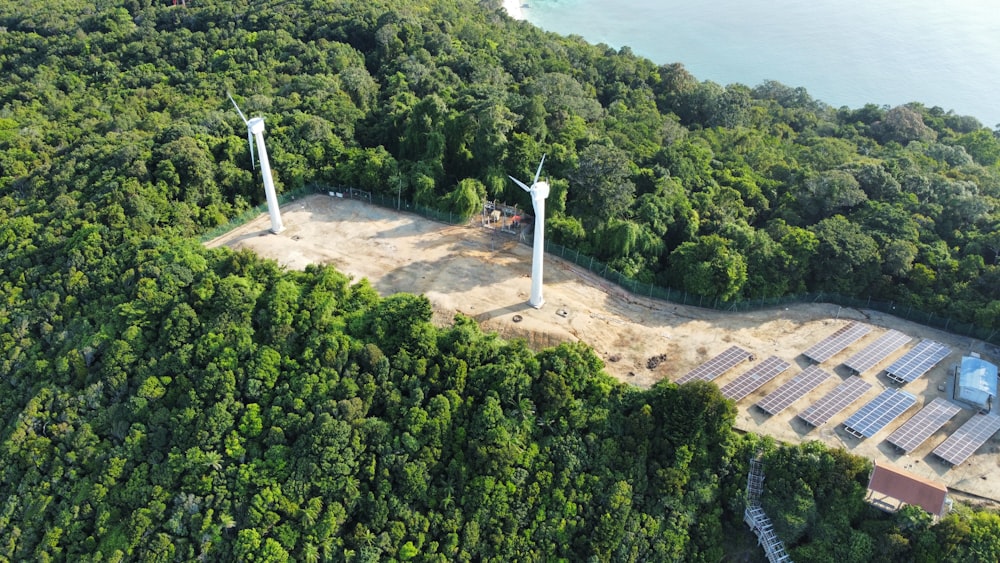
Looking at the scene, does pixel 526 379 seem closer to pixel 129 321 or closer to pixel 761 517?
pixel 761 517

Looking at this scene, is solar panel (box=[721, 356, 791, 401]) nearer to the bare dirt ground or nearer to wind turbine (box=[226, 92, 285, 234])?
the bare dirt ground

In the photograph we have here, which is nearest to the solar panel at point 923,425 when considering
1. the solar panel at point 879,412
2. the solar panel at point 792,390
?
the solar panel at point 879,412

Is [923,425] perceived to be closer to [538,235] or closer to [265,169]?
[538,235]

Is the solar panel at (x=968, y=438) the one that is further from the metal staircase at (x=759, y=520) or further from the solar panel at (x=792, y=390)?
the metal staircase at (x=759, y=520)

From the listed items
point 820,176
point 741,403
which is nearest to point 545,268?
point 741,403

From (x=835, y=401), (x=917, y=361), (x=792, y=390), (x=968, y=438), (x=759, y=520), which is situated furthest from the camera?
(x=917, y=361)

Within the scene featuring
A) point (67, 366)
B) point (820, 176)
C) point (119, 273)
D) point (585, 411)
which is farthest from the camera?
point (820, 176)

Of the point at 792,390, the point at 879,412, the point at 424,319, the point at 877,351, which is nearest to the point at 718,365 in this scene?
the point at 792,390
